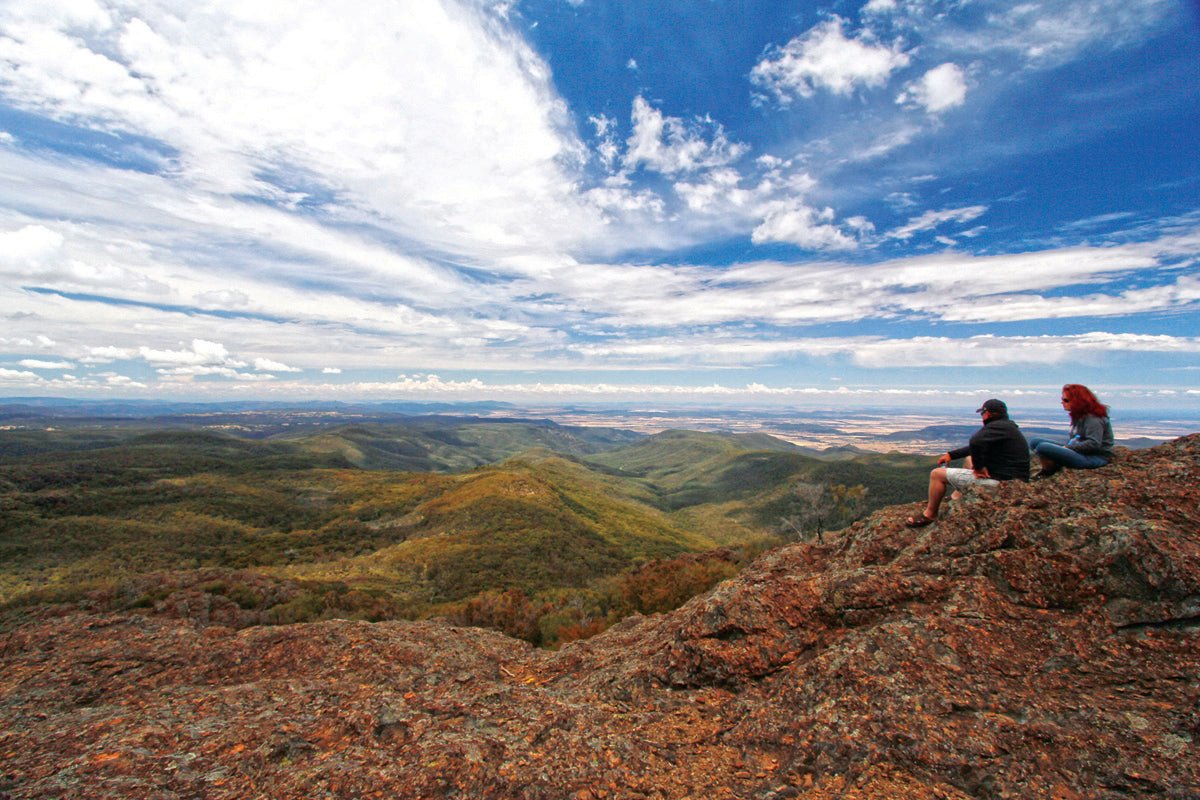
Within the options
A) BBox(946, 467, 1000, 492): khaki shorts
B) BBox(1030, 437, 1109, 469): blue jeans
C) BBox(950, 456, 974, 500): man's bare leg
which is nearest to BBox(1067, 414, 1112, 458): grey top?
BBox(1030, 437, 1109, 469): blue jeans

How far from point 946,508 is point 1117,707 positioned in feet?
19.2

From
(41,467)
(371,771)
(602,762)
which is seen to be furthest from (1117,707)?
(41,467)

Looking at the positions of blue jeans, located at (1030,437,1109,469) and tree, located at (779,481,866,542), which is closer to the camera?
blue jeans, located at (1030,437,1109,469)

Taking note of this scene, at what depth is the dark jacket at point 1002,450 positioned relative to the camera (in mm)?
12242

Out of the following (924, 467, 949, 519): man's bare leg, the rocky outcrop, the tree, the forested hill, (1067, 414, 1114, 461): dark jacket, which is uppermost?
(1067, 414, 1114, 461): dark jacket

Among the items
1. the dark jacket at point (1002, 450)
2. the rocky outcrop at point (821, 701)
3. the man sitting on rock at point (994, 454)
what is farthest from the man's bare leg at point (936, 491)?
the dark jacket at point (1002, 450)

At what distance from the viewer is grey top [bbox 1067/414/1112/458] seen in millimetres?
12211

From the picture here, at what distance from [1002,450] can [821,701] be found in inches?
334

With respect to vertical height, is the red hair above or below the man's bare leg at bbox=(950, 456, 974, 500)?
above

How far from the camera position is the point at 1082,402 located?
12.0 meters

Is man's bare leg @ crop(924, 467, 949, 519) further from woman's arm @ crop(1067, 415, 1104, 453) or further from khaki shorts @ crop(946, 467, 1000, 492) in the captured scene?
woman's arm @ crop(1067, 415, 1104, 453)

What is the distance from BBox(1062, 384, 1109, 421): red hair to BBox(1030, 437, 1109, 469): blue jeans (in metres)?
0.97

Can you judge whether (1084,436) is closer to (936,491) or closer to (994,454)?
(994,454)

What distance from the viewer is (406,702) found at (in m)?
12.4
